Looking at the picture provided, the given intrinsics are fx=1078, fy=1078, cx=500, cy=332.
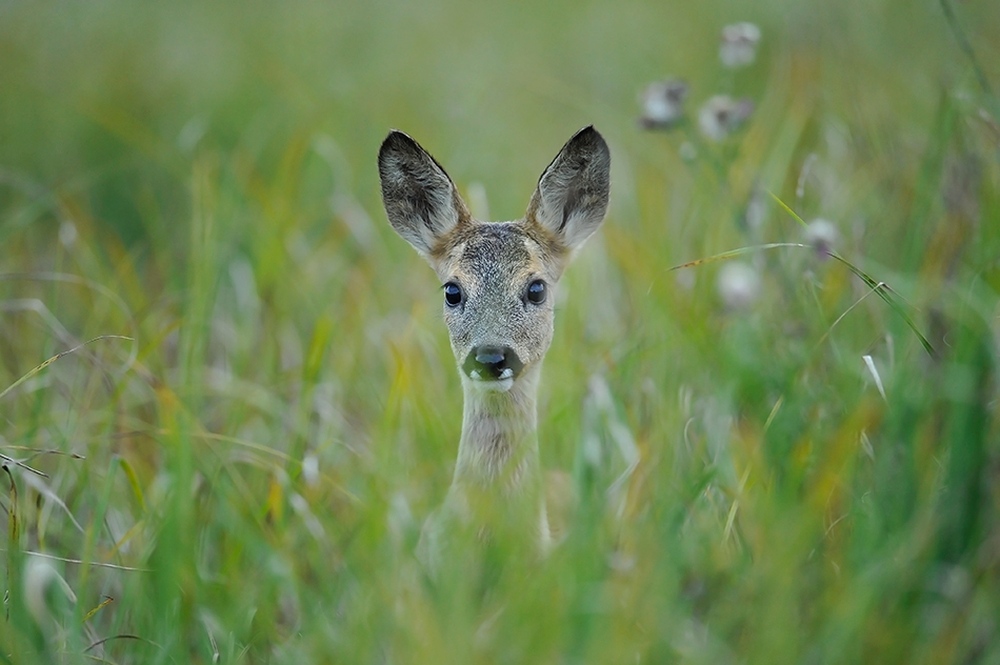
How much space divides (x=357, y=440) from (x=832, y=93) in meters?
3.93

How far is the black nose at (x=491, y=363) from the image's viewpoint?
12.5 feet

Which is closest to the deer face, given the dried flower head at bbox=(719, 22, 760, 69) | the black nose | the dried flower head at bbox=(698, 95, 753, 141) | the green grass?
the black nose

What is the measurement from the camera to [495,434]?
4.02 m

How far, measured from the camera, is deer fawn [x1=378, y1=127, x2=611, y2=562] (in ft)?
12.6

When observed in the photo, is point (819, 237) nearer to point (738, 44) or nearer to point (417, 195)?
point (738, 44)

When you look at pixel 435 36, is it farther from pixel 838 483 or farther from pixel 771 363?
pixel 838 483

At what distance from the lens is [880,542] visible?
3.04m

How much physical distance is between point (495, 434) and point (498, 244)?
2.47 ft

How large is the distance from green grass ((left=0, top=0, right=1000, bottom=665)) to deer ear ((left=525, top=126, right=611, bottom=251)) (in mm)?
461

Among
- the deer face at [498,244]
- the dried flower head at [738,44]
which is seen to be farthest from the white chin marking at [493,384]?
the dried flower head at [738,44]

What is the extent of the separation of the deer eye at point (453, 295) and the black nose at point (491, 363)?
1.13 ft

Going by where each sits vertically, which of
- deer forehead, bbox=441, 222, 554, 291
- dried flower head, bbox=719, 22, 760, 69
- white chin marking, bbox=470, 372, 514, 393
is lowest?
white chin marking, bbox=470, 372, 514, 393

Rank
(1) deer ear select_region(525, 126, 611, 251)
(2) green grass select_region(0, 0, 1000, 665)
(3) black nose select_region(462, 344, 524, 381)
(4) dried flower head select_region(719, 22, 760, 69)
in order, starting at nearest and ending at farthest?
(2) green grass select_region(0, 0, 1000, 665) → (3) black nose select_region(462, 344, 524, 381) → (1) deer ear select_region(525, 126, 611, 251) → (4) dried flower head select_region(719, 22, 760, 69)

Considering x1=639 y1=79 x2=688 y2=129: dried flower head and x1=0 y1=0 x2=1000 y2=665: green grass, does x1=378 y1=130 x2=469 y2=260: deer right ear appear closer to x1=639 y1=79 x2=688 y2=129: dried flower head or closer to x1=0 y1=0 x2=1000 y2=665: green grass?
x1=0 y1=0 x2=1000 y2=665: green grass
